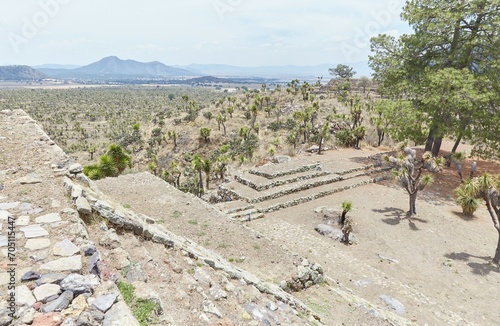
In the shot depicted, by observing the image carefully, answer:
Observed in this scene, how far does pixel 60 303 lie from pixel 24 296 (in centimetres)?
43

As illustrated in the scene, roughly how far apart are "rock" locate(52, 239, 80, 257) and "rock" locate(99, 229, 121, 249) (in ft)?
2.72

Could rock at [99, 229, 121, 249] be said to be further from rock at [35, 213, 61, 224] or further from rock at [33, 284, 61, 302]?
rock at [33, 284, 61, 302]

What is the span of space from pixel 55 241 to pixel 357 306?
7245mm

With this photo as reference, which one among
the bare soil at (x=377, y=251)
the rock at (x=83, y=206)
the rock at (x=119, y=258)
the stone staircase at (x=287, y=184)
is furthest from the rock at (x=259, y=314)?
the stone staircase at (x=287, y=184)

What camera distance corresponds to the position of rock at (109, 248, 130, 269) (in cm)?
497

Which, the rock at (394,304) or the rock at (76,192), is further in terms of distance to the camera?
the rock at (394,304)

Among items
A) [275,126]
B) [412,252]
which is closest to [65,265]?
[412,252]

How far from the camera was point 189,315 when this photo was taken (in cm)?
462

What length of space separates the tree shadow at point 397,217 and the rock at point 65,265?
14209 mm

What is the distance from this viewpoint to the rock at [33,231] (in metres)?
4.68

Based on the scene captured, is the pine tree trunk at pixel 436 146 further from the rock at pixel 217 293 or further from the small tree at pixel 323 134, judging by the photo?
the rock at pixel 217 293

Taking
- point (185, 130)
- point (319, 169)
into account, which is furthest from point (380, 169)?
point (185, 130)

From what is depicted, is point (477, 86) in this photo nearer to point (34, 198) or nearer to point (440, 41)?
point (440, 41)

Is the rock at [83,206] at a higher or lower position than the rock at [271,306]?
higher
